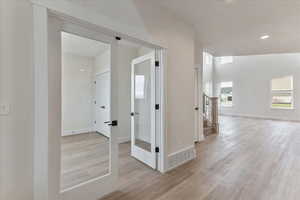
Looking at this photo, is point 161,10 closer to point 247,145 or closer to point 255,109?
point 247,145

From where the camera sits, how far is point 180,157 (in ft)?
10.7

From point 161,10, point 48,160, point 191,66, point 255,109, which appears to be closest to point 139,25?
point 161,10

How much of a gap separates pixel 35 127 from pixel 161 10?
2.64 metres

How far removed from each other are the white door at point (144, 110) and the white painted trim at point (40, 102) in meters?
1.85

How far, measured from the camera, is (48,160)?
173 centimetres

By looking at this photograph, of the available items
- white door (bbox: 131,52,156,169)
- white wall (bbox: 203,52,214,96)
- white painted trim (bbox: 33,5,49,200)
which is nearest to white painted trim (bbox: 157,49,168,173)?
white door (bbox: 131,52,156,169)

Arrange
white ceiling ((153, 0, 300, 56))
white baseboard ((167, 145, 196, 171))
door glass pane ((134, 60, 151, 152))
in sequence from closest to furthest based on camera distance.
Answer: white ceiling ((153, 0, 300, 56)) < white baseboard ((167, 145, 196, 171)) < door glass pane ((134, 60, 151, 152))

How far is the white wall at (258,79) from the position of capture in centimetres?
869

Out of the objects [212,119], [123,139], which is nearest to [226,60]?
[212,119]

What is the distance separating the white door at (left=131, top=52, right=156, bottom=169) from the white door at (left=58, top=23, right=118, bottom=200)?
91 centimetres

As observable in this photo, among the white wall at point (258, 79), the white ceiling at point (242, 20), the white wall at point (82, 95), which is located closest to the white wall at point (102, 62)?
the white wall at point (82, 95)

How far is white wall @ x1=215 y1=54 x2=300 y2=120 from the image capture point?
28.5ft

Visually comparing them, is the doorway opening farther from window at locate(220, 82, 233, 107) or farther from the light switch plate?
window at locate(220, 82, 233, 107)

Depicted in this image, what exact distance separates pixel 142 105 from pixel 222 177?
202 centimetres
